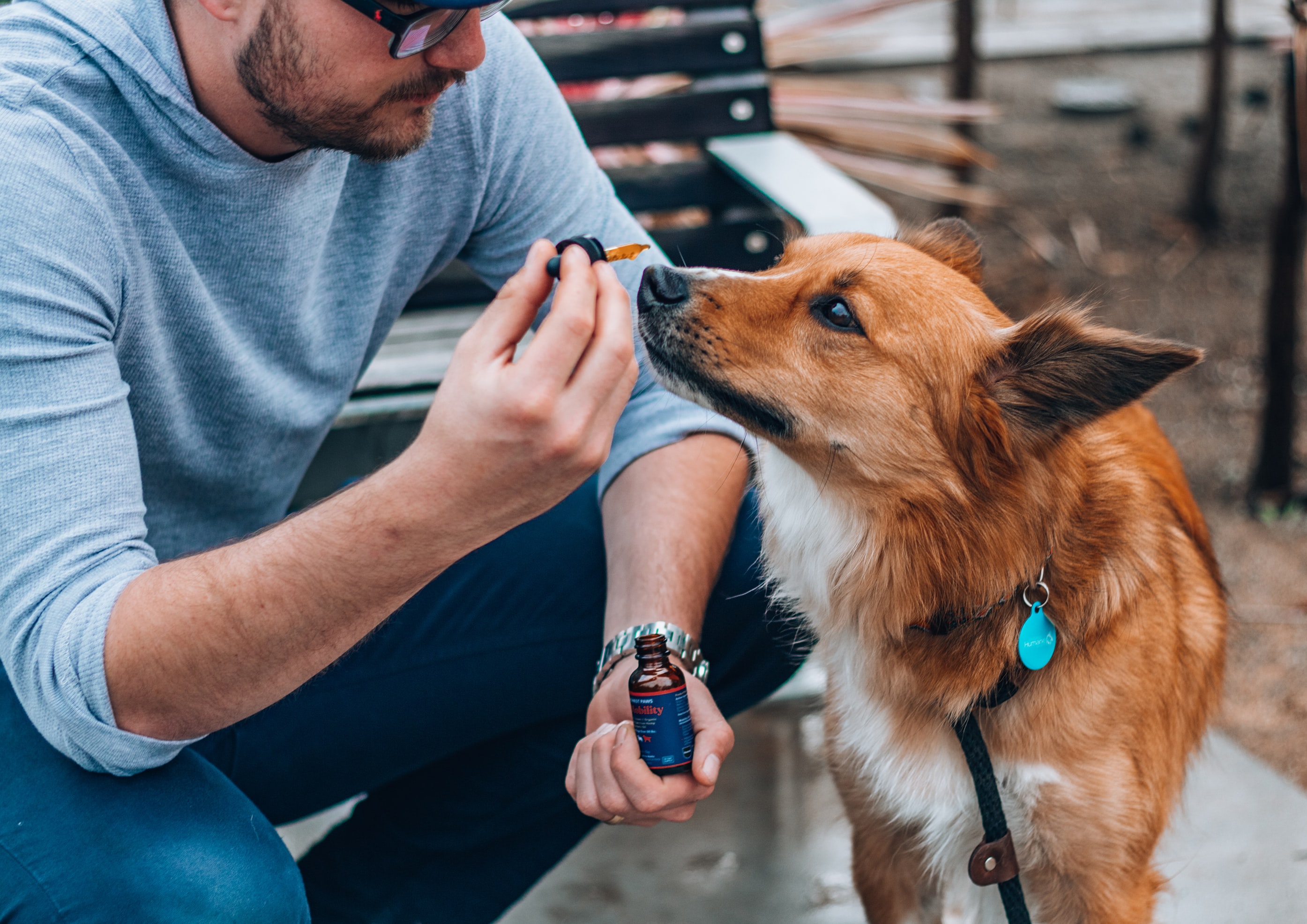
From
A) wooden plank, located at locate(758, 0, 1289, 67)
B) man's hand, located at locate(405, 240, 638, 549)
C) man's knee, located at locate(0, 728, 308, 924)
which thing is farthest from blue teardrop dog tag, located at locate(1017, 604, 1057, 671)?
wooden plank, located at locate(758, 0, 1289, 67)

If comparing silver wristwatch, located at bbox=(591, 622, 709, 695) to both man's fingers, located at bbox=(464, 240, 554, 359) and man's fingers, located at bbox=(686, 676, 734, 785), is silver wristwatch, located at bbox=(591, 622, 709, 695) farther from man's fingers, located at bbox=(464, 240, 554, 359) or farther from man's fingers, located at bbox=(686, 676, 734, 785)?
man's fingers, located at bbox=(464, 240, 554, 359)

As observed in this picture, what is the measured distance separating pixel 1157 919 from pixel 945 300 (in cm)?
119

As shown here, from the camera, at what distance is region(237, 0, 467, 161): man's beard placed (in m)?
1.30

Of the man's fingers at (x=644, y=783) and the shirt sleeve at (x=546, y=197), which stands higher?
the shirt sleeve at (x=546, y=197)

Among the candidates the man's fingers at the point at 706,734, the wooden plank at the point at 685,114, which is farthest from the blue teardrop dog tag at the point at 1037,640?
the wooden plank at the point at 685,114

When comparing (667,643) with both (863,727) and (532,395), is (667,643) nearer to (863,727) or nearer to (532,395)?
(863,727)

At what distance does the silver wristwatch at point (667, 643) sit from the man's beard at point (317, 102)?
66 cm

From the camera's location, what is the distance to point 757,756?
2.40 m

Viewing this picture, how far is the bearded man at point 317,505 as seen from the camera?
116cm

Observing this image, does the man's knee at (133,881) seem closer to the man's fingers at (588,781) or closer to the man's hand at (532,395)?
the man's fingers at (588,781)

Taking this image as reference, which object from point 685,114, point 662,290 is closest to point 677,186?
point 685,114

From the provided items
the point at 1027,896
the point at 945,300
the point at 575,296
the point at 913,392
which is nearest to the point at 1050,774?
the point at 1027,896

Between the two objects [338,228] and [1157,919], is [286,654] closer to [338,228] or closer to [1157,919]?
[338,228]

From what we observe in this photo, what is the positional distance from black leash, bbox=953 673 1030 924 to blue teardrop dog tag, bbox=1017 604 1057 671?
41 mm
